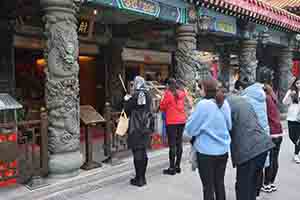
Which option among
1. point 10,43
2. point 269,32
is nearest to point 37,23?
point 10,43

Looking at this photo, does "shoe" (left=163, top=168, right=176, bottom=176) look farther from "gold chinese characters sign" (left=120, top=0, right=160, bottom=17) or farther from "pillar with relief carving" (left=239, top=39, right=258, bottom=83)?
"pillar with relief carving" (left=239, top=39, right=258, bottom=83)

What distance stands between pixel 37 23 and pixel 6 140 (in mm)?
4279

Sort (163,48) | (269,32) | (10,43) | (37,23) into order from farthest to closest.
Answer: (163,48) → (269,32) → (37,23) → (10,43)

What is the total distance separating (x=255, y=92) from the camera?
157 inches

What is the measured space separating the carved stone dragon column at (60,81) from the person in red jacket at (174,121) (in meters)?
1.69

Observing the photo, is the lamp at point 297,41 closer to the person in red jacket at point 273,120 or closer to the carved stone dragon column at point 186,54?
the carved stone dragon column at point 186,54

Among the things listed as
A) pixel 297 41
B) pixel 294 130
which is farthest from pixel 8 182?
pixel 297 41

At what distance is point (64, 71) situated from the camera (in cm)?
491

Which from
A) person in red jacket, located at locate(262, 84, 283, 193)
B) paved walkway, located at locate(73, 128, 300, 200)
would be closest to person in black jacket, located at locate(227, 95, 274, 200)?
person in red jacket, located at locate(262, 84, 283, 193)

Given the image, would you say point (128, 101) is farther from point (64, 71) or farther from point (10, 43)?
point (10, 43)

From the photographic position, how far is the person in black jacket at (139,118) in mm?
4840

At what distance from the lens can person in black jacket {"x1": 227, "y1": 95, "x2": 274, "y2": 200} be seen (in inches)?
136

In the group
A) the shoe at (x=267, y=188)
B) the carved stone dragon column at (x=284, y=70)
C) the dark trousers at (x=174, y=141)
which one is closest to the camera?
the shoe at (x=267, y=188)

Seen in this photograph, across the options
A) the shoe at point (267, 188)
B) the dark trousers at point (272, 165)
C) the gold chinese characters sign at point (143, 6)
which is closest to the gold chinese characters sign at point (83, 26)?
the gold chinese characters sign at point (143, 6)
